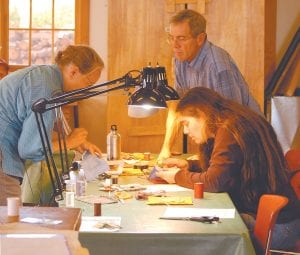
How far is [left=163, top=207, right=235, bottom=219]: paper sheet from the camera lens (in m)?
2.75

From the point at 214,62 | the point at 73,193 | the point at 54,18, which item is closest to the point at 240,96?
the point at 214,62

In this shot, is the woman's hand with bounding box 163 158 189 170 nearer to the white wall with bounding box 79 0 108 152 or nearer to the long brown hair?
the long brown hair

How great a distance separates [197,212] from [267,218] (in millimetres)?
298

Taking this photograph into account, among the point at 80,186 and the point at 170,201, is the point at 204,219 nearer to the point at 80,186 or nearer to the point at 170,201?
the point at 170,201

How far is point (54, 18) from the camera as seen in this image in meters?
6.55

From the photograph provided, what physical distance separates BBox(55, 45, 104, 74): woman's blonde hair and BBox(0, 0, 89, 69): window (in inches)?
128

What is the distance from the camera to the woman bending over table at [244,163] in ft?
10.4

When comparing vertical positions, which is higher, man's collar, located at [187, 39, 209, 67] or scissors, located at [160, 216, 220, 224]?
man's collar, located at [187, 39, 209, 67]

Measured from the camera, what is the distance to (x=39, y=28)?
6.54m

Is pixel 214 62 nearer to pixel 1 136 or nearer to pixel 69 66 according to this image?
pixel 69 66

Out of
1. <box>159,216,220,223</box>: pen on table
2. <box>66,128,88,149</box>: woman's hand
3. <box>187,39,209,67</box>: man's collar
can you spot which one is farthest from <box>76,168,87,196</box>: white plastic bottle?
<box>187,39,209,67</box>: man's collar

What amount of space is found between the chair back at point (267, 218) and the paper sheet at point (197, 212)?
14 cm

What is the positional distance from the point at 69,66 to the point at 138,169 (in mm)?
1058

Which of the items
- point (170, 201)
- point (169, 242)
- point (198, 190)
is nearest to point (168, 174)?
point (198, 190)
